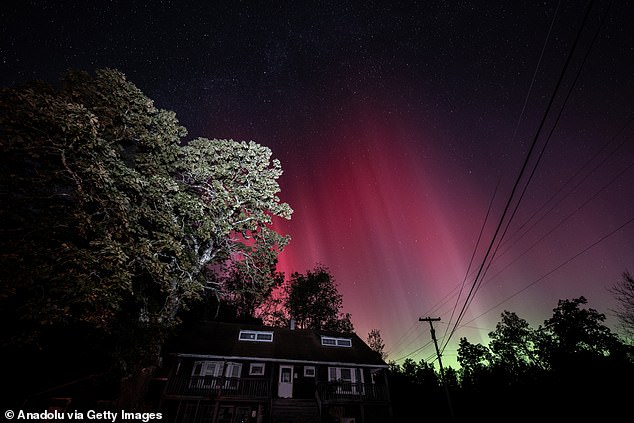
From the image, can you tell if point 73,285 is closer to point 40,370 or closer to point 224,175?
point 40,370

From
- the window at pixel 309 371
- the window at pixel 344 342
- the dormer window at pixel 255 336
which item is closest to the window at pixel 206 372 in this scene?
the dormer window at pixel 255 336

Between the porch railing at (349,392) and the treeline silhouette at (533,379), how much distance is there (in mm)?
5245

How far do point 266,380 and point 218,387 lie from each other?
3.35 metres

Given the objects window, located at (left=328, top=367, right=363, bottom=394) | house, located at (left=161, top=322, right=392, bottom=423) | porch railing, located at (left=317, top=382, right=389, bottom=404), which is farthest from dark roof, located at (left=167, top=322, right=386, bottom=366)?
porch railing, located at (left=317, top=382, right=389, bottom=404)

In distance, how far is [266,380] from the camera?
63.7 feet

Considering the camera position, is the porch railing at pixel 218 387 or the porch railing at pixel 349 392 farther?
the porch railing at pixel 349 392

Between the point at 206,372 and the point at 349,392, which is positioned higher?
the point at 206,372

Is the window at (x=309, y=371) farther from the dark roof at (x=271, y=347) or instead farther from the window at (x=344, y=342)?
the window at (x=344, y=342)

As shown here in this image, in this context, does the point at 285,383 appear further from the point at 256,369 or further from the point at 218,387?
the point at 218,387

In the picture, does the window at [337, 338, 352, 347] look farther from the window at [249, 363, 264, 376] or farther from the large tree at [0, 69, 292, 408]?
the large tree at [0, 69, 292, 408]

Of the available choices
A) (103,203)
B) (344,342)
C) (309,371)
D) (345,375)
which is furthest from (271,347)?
(103,203)

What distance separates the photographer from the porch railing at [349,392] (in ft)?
64.1

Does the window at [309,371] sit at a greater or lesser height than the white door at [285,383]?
greater

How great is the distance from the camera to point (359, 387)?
20594 mm
